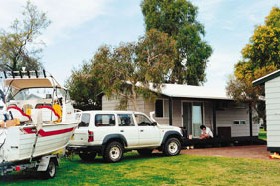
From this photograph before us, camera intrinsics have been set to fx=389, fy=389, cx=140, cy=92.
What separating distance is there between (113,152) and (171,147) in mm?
2949

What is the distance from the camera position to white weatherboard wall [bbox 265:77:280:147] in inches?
575

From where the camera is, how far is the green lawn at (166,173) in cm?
1013

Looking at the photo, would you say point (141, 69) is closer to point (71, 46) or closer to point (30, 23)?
point (71, 46)

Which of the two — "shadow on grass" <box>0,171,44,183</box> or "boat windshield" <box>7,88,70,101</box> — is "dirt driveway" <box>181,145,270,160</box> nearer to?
"boat windshield" <box>7,88,70,101</box>

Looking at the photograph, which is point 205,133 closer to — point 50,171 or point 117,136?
point 117,136

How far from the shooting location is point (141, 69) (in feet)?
63.5

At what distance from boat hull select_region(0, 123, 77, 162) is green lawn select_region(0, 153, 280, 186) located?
888mm

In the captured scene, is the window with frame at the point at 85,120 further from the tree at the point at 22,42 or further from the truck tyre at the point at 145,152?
the tree at the point at 22,42

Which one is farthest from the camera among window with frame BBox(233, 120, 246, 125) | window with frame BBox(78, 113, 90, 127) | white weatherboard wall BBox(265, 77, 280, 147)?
window with frame BBox(233, 120, 246, 125)

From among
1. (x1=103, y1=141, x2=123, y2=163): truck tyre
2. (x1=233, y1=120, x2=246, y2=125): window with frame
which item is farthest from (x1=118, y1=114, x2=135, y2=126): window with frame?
(x1=233, y1=120, x2=246, y2=125): window with frame

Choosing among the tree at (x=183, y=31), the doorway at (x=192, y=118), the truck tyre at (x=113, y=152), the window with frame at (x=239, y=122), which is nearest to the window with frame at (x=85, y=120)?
the truck tyre at (x=113, y=152)

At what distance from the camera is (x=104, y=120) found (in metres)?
14.3

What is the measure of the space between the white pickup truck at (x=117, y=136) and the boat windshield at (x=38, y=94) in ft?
6.43

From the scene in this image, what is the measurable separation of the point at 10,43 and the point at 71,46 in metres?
11.7
